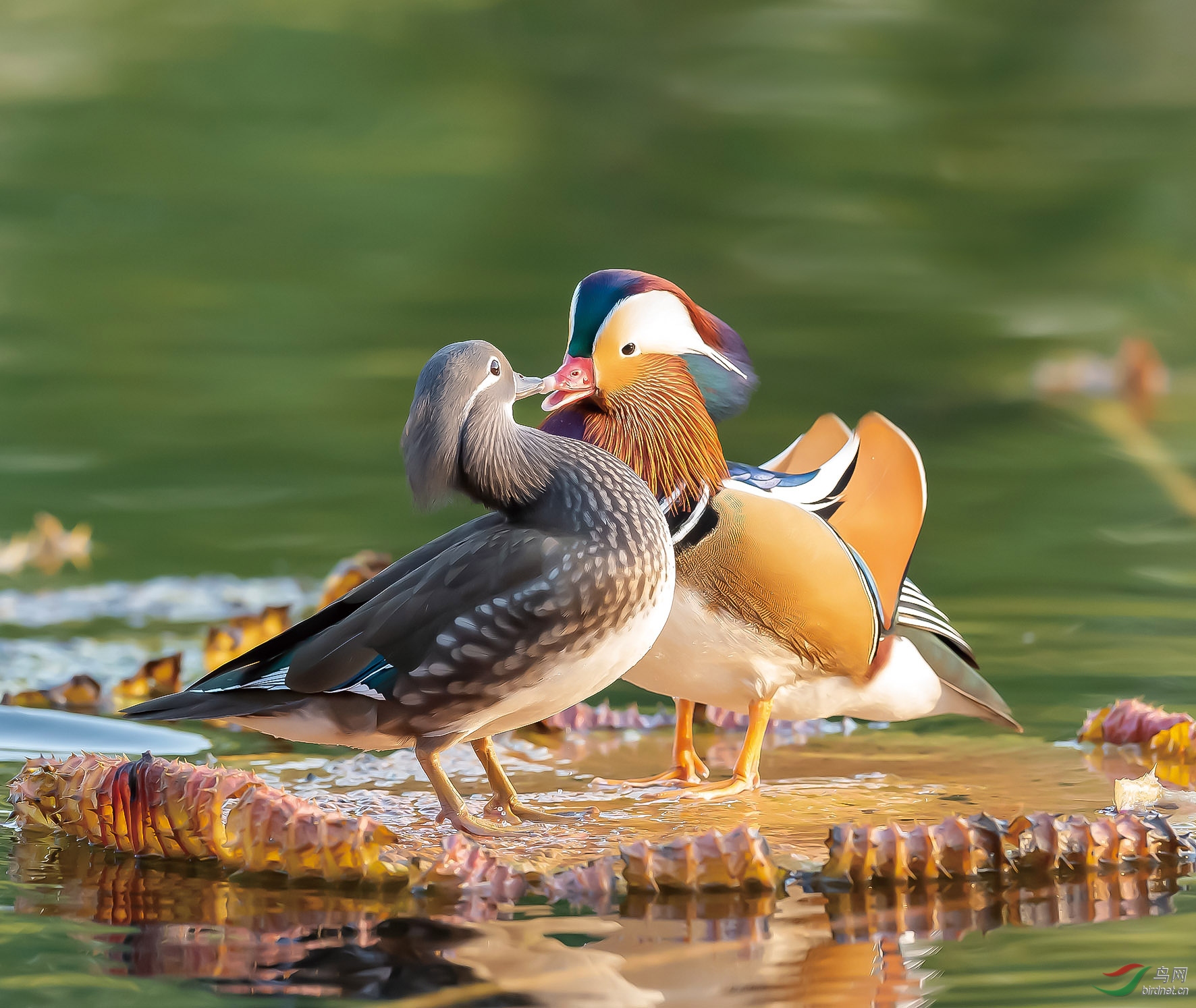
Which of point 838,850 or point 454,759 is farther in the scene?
point 454,759

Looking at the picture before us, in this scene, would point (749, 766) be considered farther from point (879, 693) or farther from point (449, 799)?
point (449, 799)

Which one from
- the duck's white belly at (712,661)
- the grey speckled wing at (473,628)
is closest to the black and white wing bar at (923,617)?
the duck's white belly at (712,661)

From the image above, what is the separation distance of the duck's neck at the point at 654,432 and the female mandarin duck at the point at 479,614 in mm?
283

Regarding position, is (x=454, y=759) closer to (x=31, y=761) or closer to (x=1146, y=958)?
(x=31, y=761)

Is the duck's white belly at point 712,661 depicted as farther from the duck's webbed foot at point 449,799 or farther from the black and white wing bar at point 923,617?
the duck's webbed foot at point 449,799

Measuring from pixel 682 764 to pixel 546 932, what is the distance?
4.39ft

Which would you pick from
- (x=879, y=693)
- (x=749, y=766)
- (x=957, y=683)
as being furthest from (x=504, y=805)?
(x=957, y=683)

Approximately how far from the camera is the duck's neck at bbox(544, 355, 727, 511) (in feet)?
13.4

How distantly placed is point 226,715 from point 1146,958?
1.93 m

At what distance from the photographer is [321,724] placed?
3.69m

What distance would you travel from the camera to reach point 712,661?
4.14 meters

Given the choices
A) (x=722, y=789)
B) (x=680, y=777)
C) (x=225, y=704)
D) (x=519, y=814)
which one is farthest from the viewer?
(x=680, y=777)

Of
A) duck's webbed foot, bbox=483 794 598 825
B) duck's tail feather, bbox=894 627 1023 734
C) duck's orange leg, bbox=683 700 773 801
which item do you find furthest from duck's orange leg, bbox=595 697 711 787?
duck's tail feather, bbox=894 627 1023 734

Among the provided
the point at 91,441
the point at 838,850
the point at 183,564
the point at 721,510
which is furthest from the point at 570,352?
the point at 91,441
